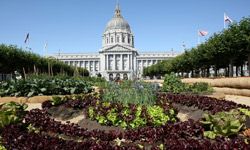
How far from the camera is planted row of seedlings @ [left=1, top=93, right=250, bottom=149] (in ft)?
19.3

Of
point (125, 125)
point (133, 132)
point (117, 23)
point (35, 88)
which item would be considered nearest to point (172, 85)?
point (35, 88)

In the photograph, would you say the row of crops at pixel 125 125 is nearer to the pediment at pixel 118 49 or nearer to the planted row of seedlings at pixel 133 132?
the planted row of seedlings at pixel 133 132

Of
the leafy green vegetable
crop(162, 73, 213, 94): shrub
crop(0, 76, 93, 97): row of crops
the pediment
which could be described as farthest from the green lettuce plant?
the pediment

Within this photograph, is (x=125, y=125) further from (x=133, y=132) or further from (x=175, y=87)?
(x=175, y=87)

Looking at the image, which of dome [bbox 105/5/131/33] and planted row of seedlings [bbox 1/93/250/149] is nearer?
planted row of seedlings [bbox 1/93/250/149]

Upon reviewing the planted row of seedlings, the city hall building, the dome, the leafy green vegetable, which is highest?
the dome

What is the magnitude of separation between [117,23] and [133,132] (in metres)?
162

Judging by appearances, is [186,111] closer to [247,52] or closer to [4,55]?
[247,52]

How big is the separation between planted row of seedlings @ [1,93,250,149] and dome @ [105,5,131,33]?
521ft

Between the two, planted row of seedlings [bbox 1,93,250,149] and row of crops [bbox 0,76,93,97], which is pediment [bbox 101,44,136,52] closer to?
row of crops [bbox 0,76,93,97]

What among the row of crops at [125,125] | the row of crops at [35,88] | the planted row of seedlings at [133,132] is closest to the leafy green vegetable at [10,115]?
the row of crops at [125,125]

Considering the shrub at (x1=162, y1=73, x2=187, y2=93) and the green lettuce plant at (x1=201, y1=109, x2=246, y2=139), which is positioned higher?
the shrub at (x1=162, y1=73, x2=187, y2=93)

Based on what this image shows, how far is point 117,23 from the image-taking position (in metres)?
168

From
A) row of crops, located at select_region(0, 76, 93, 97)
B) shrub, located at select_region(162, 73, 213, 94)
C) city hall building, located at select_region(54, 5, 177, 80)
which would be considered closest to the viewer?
row of crops, located at select_region(0, 76, 93, 97)
